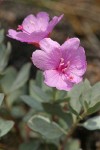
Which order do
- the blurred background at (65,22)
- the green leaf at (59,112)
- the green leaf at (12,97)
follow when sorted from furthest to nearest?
the blurred background at (65,22) < the green leaf at (12,97) < the green leaf at (59,112)

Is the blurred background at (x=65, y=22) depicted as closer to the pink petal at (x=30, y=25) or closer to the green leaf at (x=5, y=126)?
the pink petal at (x=30, y=25)

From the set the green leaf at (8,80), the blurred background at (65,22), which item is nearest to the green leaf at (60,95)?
the green leaf at (8,80)

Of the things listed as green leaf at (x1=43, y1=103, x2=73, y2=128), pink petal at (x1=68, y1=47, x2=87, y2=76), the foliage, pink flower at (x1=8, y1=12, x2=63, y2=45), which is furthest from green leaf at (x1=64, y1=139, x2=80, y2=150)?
pink flower at (x1=8, y1=12, x2=63, y2=45)

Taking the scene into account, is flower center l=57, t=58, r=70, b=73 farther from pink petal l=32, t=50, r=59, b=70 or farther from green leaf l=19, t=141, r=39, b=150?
green leaf l=19, t=141, r=39, b=150

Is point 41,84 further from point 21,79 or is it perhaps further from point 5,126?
point 5,126

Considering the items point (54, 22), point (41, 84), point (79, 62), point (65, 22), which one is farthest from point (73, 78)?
point (65, 22)
